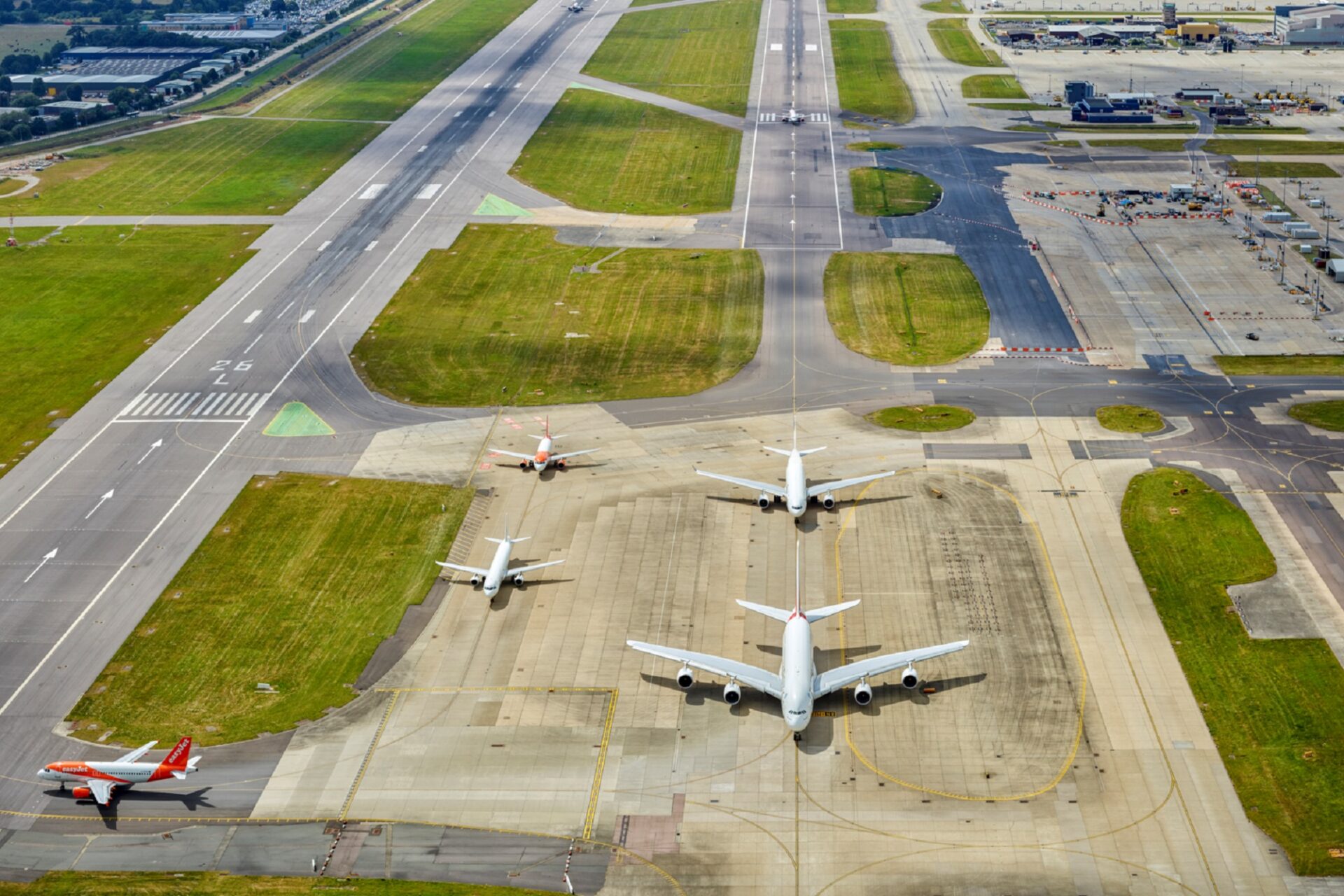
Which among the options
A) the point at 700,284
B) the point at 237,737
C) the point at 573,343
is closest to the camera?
the point at 237,737

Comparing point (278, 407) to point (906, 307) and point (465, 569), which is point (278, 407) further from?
point (906, 307)

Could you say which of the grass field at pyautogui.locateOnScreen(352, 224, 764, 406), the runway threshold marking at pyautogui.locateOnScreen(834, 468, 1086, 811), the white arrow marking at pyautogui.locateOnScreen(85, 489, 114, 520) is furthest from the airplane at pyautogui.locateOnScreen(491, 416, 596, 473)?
the white arrow marking at pyautogui.locateOnScreen(85, 489, 114, 520)

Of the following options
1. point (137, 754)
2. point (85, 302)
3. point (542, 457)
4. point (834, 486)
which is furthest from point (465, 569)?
point (85, 302)

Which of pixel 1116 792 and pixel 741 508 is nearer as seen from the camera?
pixel 1116 792

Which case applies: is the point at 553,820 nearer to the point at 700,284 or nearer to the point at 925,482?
the point at 925,482

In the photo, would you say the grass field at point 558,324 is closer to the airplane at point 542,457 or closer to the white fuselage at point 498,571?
the airplane at point 542,457

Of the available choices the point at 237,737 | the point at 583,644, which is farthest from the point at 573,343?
the point at 237,737

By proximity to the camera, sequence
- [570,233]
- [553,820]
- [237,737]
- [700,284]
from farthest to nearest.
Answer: [570,233], [700,284], [237,737], [553,820]
